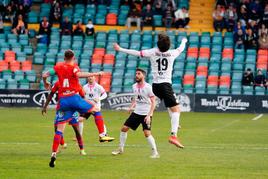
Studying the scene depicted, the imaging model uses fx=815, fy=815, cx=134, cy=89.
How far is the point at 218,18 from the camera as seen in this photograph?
43.3 meters

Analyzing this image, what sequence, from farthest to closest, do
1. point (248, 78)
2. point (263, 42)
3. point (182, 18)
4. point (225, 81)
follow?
point (182, 18)
point (263, 42)
point (225, 81)
point (248, 78)

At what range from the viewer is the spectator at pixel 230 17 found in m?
42.8

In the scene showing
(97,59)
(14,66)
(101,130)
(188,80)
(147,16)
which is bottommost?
(188,80)

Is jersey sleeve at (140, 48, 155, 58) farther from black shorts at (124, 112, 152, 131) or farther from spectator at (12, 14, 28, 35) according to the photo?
spectator at (12, 14, 28, 35)

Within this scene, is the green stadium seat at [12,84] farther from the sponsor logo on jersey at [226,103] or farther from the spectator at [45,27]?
the sponsor logo on jersey at [226,103]

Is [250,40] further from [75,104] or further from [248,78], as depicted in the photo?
[75,104]

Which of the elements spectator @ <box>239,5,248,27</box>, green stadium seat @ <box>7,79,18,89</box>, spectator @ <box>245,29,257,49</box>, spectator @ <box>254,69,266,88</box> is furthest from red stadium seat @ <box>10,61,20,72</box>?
spectator @ <box>254,69,266,88</box>

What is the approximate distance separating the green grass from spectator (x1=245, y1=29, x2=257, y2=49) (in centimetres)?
1020

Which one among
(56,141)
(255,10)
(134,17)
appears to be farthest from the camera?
(134,17)

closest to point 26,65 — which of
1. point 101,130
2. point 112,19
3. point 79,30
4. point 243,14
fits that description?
point 79,30

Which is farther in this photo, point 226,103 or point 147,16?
point 147,16

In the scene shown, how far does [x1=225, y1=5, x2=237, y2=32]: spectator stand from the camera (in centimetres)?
4278

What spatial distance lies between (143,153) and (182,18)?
24518 mm

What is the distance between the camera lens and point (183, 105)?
38.1 meters
